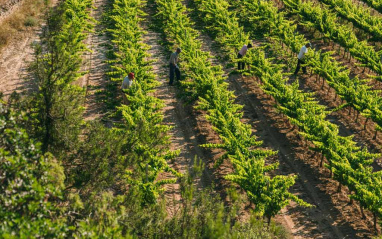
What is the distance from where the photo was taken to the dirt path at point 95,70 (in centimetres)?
1853

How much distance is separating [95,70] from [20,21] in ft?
24.8

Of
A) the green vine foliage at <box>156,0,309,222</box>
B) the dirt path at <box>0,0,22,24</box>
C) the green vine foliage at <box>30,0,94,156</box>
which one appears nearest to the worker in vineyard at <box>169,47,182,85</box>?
the green vine foliage at <box>156,0,309,222</box>

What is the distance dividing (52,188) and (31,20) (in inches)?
791

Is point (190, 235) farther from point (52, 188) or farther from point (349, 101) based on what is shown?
point (349, 101)

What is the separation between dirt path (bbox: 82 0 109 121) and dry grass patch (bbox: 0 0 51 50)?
3389mm

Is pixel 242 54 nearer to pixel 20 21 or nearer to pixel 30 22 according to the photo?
pixel 30 22

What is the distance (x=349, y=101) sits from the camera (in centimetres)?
1838

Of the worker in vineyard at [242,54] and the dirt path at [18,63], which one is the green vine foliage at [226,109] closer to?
the worker in vineyard at [242,54]

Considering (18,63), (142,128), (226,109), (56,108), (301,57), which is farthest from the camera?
(18,63)

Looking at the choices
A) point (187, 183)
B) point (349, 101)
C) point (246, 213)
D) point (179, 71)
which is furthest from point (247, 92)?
point (187, 183)

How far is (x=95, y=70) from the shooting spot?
2162cm

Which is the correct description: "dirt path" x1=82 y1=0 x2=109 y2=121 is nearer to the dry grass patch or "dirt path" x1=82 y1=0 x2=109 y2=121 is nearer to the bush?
the dry grass patch

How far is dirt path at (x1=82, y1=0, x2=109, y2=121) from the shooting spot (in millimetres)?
18531

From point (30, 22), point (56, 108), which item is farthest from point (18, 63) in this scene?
point (56, 108)
